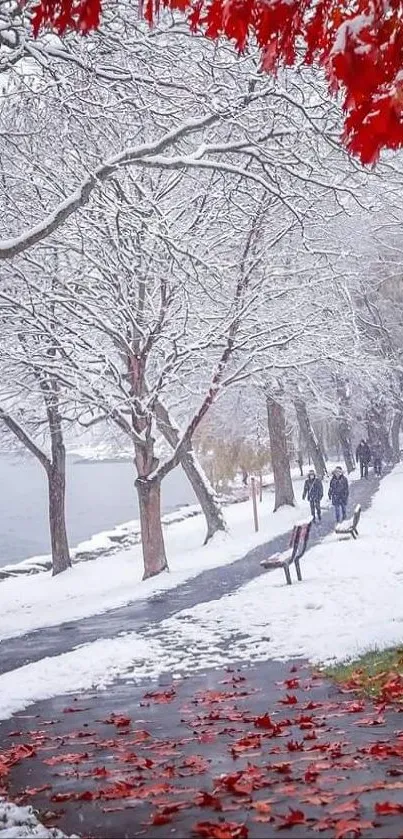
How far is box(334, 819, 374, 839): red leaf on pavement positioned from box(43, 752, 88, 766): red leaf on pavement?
2837mm

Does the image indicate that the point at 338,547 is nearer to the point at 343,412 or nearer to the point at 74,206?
the point at 74,206

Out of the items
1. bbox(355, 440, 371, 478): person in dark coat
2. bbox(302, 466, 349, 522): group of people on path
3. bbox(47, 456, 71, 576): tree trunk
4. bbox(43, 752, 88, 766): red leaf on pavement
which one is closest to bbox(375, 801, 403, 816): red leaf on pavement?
bbox(43, 752, 88, 766): red leaf on pavement

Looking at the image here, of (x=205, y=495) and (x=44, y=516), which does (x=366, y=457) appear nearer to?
(x=205, y=495)

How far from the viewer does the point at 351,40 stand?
191 inches

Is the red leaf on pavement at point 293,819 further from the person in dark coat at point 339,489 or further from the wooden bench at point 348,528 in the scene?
the person in dark coat at point 339,489

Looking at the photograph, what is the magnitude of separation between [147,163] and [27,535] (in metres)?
42.9

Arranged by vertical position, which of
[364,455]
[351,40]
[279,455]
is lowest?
[364,455]

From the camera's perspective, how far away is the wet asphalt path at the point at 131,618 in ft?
43.4

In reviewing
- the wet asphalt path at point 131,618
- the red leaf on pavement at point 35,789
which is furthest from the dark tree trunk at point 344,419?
the red leaf on pavement at point 35,789

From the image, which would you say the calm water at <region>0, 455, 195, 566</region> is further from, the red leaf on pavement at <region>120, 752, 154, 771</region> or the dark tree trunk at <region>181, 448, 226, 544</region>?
the red leaf on pavement at <region>120, 752, 154, 771</region>

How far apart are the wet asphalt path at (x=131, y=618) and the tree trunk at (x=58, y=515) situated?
5912 millimetres

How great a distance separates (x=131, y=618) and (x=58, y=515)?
34.9 ft

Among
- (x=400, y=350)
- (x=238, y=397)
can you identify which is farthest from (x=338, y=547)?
(x=400, y=350)

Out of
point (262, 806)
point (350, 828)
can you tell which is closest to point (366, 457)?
point (262, 806)
